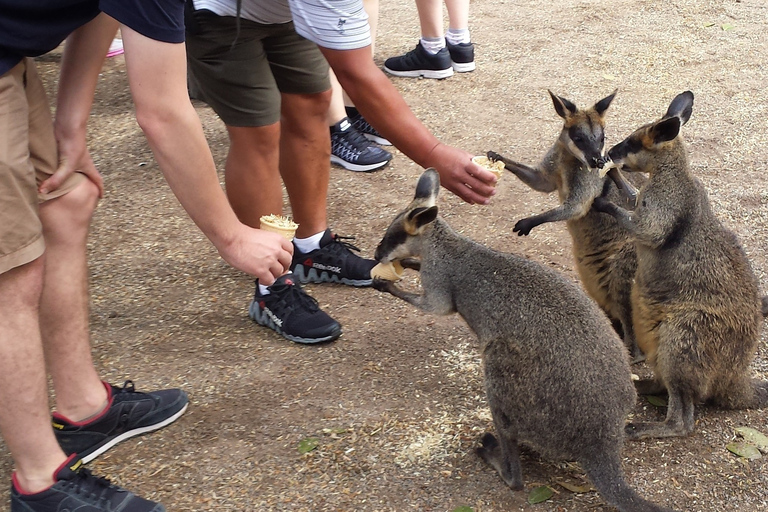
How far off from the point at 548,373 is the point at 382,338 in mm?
1218

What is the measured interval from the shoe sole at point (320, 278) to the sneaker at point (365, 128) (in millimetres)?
1758

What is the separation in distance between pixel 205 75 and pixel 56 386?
1516 millimetres

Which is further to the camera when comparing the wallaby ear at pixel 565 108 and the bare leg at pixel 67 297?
the wallaby ear at pixel 565 108

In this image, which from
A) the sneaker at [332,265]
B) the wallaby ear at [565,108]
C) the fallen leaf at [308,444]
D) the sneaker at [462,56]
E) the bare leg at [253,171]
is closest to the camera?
the fallen leaf at [308,444]

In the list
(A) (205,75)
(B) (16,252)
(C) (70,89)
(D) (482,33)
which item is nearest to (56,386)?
(B) (16,252)

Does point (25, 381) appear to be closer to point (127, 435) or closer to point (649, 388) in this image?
point (127, 435)

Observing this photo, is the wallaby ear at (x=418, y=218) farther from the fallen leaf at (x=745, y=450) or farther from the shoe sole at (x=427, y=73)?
the shoe sole at (x=427, y=73)

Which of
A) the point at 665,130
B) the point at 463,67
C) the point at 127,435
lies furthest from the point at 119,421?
the point at 463,67

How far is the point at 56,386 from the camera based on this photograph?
2.90 meters

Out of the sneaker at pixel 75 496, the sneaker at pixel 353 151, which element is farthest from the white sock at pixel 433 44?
the sneaker at pixel 75 496

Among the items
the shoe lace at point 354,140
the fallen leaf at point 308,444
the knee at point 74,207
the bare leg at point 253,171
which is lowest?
the fallen leaf at point 308,444

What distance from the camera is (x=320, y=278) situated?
4.27 m

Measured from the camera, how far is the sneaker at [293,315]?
12.2 ft

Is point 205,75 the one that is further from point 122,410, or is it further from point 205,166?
point 122,410
